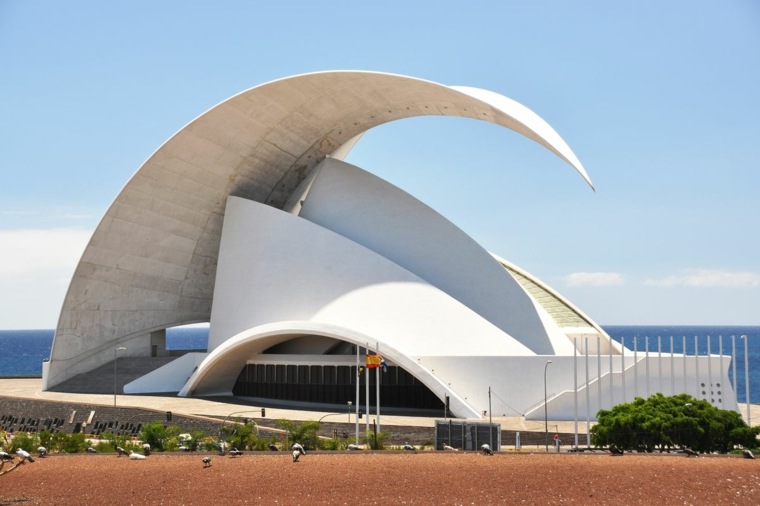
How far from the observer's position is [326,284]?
1359 inches

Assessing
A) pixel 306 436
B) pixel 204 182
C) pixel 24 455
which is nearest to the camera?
pixel 24 455

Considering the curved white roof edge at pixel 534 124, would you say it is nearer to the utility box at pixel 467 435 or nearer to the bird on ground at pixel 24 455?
the utility box at pixel 467 435

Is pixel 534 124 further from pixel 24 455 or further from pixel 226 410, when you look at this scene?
pixel 24 455

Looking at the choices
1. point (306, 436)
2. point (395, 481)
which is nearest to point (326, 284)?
point (306, 436)

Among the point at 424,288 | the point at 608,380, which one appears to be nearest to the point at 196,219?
the point at 424,288

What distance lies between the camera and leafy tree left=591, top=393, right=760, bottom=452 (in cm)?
2202

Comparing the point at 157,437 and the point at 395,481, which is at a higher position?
the point at 157,437

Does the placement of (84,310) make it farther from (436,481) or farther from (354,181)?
(436,481)

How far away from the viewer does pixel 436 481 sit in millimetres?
15203

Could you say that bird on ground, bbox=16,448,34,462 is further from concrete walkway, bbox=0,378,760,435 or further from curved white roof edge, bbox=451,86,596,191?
curved white roof edge, bbox=451,86,596,191

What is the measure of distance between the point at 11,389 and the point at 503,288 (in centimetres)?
2380

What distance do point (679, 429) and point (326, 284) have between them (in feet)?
52.0

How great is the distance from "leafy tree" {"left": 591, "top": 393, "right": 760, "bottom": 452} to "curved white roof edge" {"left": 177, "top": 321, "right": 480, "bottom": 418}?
24.4ft

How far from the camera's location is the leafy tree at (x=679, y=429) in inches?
867
